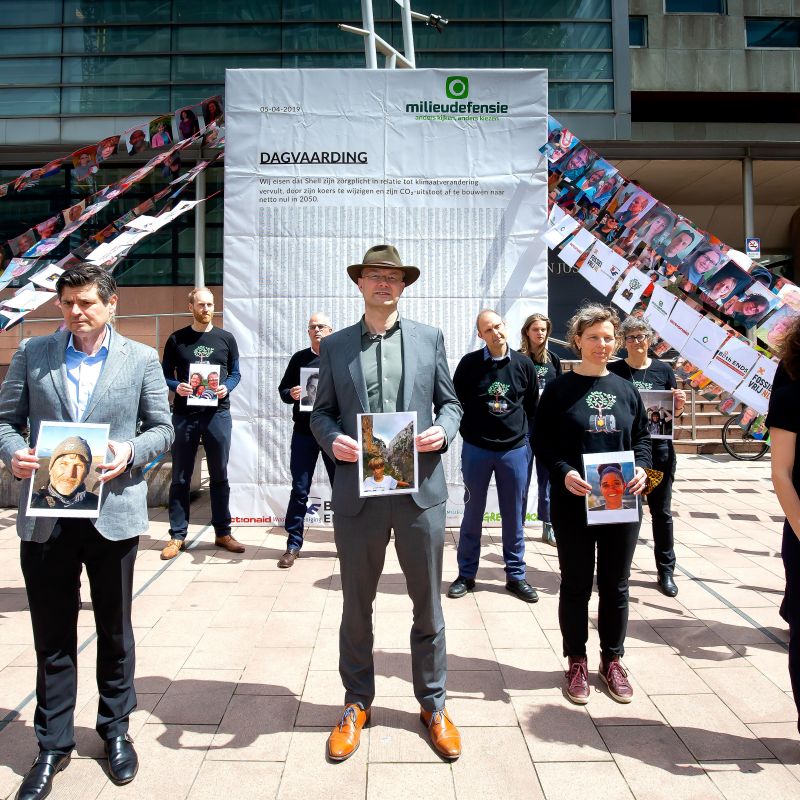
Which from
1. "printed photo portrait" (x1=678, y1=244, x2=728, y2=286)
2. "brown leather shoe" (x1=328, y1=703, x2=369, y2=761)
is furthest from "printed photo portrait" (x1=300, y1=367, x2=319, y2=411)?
"printed photo portrait" (x1=678, y1=244, x2=728, y2=286)

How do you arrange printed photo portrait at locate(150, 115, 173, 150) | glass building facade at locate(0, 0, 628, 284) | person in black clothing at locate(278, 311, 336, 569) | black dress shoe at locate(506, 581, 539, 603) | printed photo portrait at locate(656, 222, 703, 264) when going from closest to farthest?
black dress shoe at locate(506, 581, 539, 603) < person in black clothing at locate(278, 311, 336, 569) < printed photo portrait at locate(656, 222, 703, 264) < printed photo portrait at locate(150, 115, 173, 150) < glass building facade at locate(0, 0, 628, 284)

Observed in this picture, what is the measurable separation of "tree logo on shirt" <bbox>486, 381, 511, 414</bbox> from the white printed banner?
5.33 feet

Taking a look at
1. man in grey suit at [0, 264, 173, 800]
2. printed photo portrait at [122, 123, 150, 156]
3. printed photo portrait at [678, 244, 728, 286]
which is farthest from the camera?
printed photo portrait at [122, 123, 150, 156]

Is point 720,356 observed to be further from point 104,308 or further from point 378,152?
point 104,308

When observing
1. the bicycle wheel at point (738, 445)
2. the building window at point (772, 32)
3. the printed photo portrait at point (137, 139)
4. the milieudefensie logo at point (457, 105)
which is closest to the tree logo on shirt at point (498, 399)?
the milieudefensie logo at point (457, 105)

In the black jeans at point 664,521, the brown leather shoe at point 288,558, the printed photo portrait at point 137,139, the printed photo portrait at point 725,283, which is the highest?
the printed photo portrait at point 137,139

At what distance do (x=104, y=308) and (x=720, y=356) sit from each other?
5329 mm

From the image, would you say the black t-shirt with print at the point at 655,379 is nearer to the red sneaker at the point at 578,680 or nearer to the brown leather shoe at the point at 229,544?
the red sneaker at the point at 578,680

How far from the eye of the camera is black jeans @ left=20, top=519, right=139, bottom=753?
100 inches

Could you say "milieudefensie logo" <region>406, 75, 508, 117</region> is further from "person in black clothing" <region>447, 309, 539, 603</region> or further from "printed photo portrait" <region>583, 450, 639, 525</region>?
"printed photo portrait" <region>583, 450, 639, 525</region>

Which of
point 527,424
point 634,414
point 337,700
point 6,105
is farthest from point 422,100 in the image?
point 6,105

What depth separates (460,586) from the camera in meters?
4.63

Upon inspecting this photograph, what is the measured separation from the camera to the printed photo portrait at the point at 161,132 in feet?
24.8

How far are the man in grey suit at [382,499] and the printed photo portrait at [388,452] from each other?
0.05 meters
